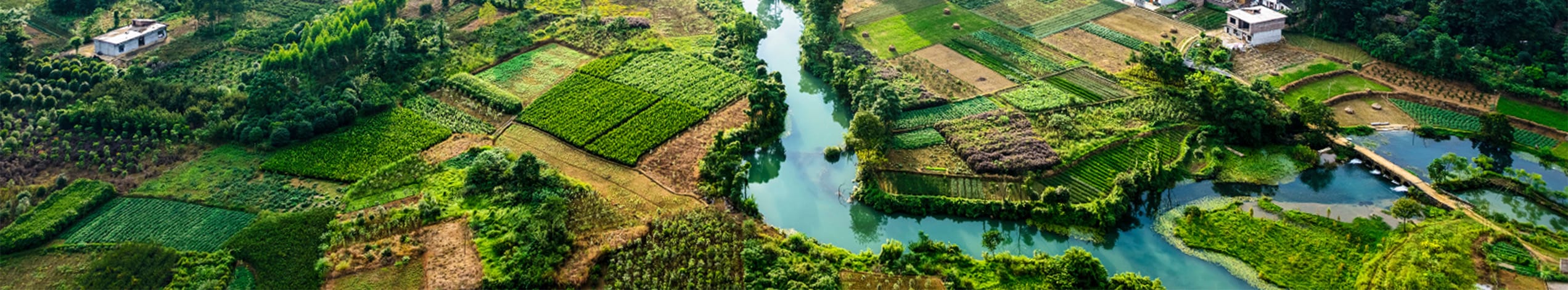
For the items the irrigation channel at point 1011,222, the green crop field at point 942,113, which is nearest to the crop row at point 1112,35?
the green crop field at point 942,113

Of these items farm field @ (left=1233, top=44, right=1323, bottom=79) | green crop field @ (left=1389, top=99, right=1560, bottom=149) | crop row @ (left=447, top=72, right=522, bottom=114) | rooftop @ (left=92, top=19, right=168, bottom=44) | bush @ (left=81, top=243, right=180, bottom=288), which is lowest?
bush @ (left=81, top=243, right=180, bottom=288)

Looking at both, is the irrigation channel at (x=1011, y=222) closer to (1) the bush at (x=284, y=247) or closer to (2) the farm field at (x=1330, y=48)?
(2) the farm field at (x=1330, y=48)

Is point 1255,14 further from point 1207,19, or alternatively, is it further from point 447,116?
point 447,116

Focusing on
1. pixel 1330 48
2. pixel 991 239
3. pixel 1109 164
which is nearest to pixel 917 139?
pixel 1109 164

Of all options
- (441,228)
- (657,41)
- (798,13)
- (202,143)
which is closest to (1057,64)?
(798,13)

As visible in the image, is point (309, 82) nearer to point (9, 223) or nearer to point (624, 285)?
point (9, 223)

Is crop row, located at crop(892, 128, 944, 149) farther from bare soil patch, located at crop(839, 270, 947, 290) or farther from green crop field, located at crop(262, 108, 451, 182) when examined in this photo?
green crop field, located at crop(262, 108, 451, 182)

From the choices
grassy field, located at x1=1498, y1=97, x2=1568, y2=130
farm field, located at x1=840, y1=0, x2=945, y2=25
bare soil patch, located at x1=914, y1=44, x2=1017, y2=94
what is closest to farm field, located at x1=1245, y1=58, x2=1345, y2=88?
grassy field, located at x1=1498, y1=97, x2=1568, y2=130
